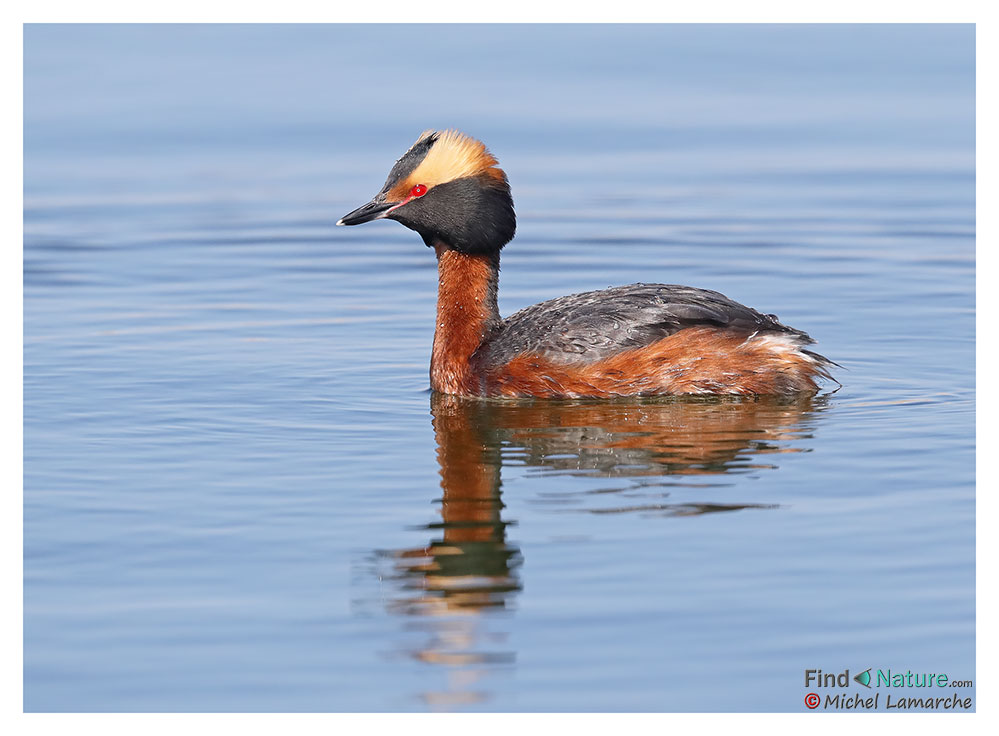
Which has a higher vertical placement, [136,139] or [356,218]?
[136,139]

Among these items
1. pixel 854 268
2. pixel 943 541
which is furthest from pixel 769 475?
pixel 854 268

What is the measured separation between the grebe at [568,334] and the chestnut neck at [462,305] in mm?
12

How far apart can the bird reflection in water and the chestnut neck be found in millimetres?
350

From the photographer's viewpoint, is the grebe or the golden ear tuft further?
the golden ear tuft

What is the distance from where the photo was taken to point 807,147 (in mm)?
17766

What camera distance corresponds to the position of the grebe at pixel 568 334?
1035cm

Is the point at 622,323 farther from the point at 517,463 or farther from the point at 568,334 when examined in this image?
the point at 517,463

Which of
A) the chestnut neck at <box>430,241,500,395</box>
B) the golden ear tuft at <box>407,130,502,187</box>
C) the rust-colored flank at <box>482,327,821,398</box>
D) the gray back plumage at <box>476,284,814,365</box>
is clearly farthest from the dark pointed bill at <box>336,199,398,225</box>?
the rust-colored flank at <box>482,327,821,398</box>

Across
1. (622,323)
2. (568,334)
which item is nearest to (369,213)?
(568,334)

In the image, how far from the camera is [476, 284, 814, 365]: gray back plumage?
34.0 ft

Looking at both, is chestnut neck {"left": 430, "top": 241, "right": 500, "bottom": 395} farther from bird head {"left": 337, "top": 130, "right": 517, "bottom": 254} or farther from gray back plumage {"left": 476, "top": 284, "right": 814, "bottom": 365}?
gray back plumage {"left": 476, "top": 284, "right": 814, "bottom": 365}

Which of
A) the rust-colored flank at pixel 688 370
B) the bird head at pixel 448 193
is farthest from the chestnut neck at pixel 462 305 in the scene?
the rust-colored flank at pixel 688 370

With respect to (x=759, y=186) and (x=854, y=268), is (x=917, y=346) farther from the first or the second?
(x=759, y=186)

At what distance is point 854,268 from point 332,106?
7.33 m
